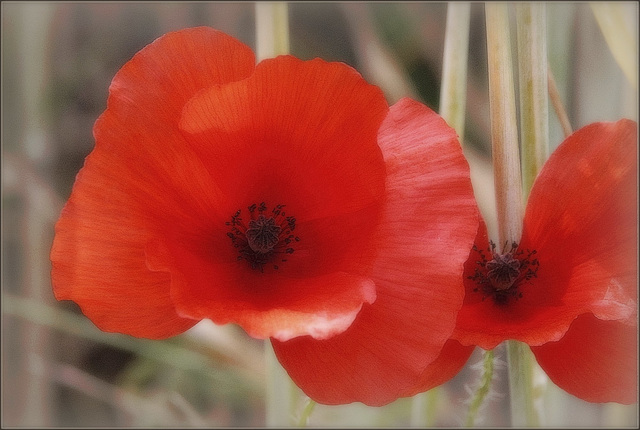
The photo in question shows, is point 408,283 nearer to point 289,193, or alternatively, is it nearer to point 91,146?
point 289,193

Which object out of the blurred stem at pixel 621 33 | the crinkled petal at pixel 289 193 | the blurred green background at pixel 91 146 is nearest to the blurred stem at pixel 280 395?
the blurred green background at pixel 91 146

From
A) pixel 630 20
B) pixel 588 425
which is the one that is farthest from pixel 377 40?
pixel 588 425

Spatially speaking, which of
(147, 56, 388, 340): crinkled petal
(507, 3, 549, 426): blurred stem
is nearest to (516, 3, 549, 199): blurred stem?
(507, 3, 549, 426): blurred stem

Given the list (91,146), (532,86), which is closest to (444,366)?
(532,86)

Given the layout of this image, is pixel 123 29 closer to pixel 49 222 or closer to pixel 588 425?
pixel 49 222

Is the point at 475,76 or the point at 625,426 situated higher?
the point at 475,76

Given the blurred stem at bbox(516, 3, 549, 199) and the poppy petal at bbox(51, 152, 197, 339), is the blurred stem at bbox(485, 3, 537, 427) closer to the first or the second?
the blurred stem at bbox(516, 3, 549, 199)

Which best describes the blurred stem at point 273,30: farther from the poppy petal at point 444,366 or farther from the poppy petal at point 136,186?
the poppy petal at point 444,366
